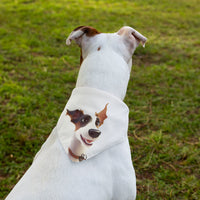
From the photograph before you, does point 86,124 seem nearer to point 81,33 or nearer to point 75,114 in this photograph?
point 75,114

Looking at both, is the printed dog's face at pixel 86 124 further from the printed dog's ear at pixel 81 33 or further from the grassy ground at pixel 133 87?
the grassy ground at pixel 133 87

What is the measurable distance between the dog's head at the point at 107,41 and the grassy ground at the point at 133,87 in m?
1.39

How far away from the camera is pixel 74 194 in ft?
5.32

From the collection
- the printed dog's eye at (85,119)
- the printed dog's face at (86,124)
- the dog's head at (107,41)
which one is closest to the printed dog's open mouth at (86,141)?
the printed dog's face at (86,124)

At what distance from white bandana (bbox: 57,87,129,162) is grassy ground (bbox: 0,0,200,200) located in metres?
1.18

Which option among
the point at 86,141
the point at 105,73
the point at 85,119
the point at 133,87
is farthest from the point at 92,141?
the point at 133,87

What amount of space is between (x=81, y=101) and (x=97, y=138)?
259 mm

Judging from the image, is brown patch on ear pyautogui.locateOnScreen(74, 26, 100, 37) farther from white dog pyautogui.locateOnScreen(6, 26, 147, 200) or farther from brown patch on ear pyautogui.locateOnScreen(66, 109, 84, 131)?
brown patch on ear pyautogui.locateOnScreen(66, 109, 84, 131)

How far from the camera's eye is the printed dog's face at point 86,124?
1.80 m

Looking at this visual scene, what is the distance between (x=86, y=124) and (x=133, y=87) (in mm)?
2750

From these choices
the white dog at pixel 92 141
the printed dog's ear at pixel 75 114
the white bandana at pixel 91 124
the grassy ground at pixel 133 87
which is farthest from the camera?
the grassy ground at pixel 133 87

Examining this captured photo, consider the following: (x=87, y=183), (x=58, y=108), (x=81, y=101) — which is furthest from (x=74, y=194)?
(x=58, y=108)

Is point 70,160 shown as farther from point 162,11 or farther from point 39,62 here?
point 162,11

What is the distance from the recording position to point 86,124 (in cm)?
184
